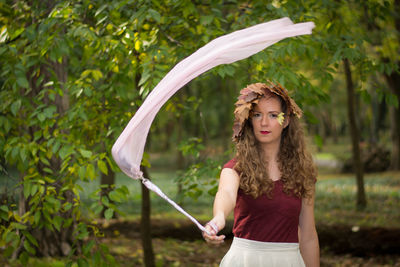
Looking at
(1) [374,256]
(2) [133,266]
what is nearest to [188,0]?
(2) [133,266]

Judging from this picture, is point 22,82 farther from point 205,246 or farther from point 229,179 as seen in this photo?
point 205,246

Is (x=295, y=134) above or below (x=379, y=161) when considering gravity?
below

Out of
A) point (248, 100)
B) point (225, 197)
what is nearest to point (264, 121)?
point (248, 100)

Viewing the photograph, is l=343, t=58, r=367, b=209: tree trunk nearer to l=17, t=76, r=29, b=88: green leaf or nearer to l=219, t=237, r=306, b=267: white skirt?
l=17, t=76, r=29, b=88: green leaf

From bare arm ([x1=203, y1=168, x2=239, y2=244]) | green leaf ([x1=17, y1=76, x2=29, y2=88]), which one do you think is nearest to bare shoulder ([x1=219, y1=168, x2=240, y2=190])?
bare arm ([x1=203, y1=168, x2=239, y2=244])

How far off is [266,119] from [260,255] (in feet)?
2.48

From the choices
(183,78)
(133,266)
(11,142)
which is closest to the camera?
(183,78)

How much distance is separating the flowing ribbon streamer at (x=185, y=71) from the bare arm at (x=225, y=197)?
30 cm

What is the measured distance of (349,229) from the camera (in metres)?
9.47

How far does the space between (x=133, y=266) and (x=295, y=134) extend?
5.23 metres

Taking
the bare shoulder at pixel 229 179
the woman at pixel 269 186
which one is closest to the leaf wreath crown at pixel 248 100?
the woman at pixel 269 186

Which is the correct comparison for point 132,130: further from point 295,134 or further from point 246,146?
point 295,134

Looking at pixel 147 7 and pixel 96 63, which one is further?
pixel 96 63

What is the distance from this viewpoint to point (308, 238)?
8.95 feet
